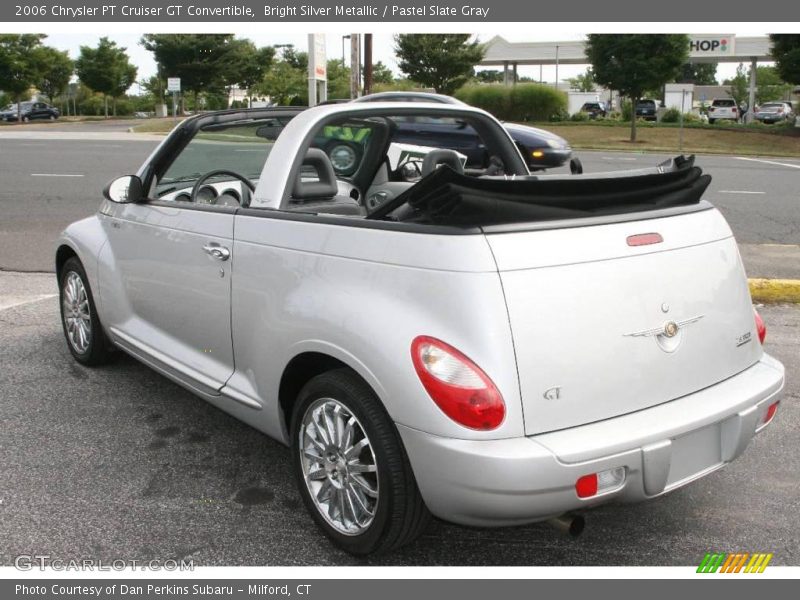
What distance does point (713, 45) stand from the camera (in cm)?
5003

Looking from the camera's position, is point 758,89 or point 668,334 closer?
point 668,334

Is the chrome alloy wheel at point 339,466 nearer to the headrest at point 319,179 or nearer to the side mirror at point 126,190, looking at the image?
the headrest at point 319,179

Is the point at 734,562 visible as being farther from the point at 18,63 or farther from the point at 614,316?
the point at 18,63

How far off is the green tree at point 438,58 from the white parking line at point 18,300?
40343 mm

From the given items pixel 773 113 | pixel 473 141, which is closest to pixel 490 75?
pixel 773 113

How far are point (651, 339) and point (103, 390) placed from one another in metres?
3.24

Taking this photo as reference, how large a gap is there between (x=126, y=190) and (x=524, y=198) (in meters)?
2.54

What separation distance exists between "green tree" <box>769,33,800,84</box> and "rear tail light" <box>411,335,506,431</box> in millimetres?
32821

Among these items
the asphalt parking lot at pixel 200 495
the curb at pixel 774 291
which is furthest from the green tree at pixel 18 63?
the curb at pixel 774 291

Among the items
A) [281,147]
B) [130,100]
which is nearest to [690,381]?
[281,147]

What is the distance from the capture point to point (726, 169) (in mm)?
19359

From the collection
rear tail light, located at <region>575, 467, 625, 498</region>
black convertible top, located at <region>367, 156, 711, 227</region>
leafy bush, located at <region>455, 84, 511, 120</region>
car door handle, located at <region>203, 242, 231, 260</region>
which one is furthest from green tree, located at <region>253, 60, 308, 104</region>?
rear tail light, located at <region>575, 467, 625, 498</region>

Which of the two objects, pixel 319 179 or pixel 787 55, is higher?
pixel 787 55

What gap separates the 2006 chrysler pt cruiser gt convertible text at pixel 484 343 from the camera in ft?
8.11
